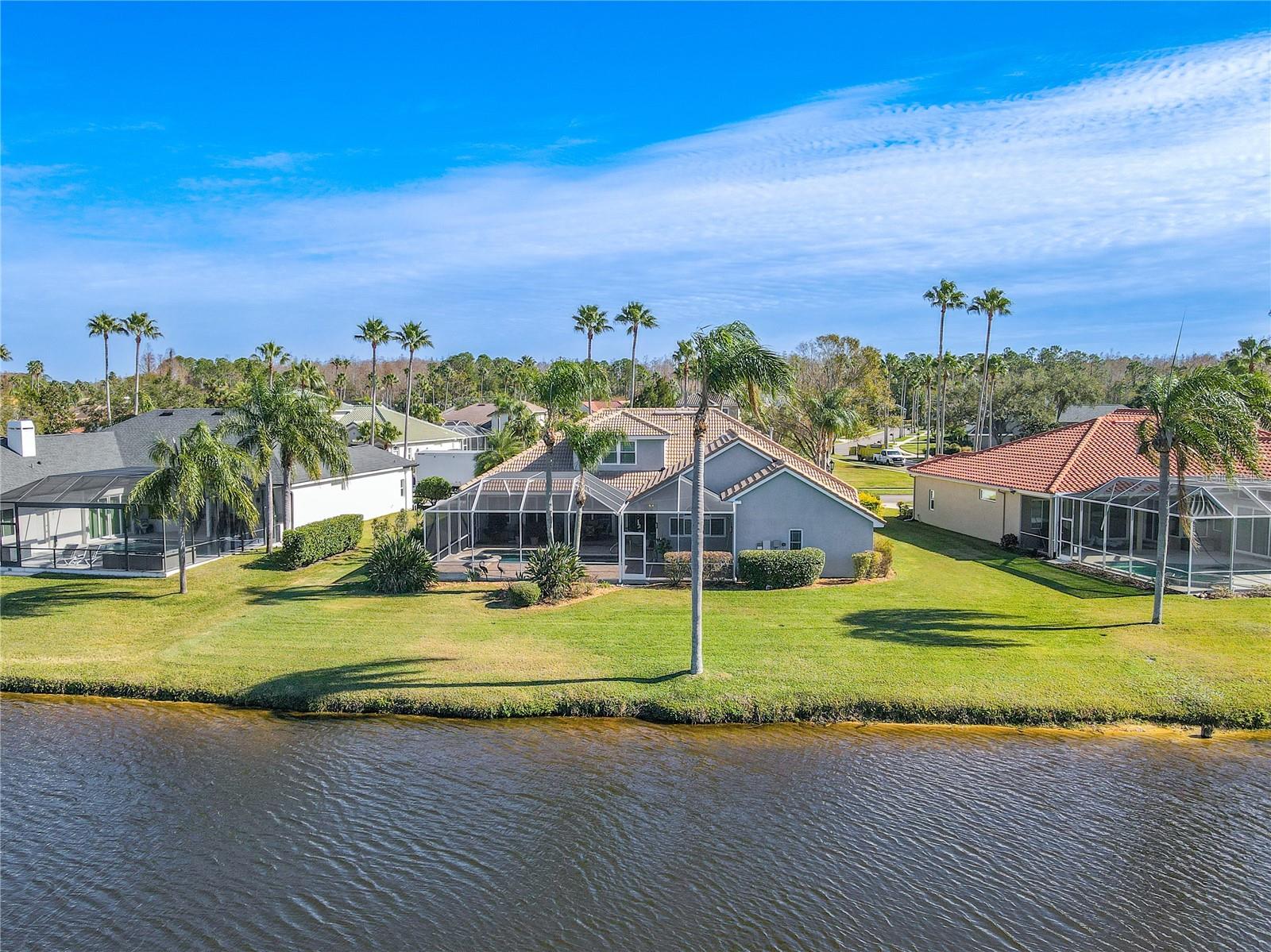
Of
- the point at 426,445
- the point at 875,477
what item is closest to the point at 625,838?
the point at 426,445

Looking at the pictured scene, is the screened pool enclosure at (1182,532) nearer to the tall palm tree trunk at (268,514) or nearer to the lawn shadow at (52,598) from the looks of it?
the tall palm tree trunk at (268,514)

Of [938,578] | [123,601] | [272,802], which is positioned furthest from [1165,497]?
[123,601]

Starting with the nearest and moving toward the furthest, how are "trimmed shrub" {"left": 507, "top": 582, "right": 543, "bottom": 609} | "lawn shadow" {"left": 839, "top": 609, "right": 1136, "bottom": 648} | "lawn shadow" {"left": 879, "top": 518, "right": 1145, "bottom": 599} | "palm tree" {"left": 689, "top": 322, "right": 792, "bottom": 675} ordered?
"palm tree" {"left": 689, "top": 322, "right": 792, "bottom": 675}
"lawn shadow" {"left": 839, "top": 609, "right": 1136, "bottom": 648}
"trimmed shrub" {"left": 507, "top": 582, "right": 543, "bottom": 609}
"lawn shadow" {"left": 879, "top": 518, "right": 1145, "bottom": 599}

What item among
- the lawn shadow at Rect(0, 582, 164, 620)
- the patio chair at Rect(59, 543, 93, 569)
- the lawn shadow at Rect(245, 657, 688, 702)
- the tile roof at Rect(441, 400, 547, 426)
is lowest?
the lawn shadow at Rect(245, 657, 688, 702)

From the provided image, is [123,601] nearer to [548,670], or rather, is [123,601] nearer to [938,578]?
[548,670]

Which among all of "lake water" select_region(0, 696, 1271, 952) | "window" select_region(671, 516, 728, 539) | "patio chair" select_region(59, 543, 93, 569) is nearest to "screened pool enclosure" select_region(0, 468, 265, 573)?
"patio chair" select_region(59, 543, 93, 569)

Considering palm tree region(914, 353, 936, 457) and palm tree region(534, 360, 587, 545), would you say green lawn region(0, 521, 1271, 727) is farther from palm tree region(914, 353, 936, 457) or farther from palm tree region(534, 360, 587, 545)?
palm tree region(914, 353, 936, 457)

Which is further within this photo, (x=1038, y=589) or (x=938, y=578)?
(x=938, y=578)
